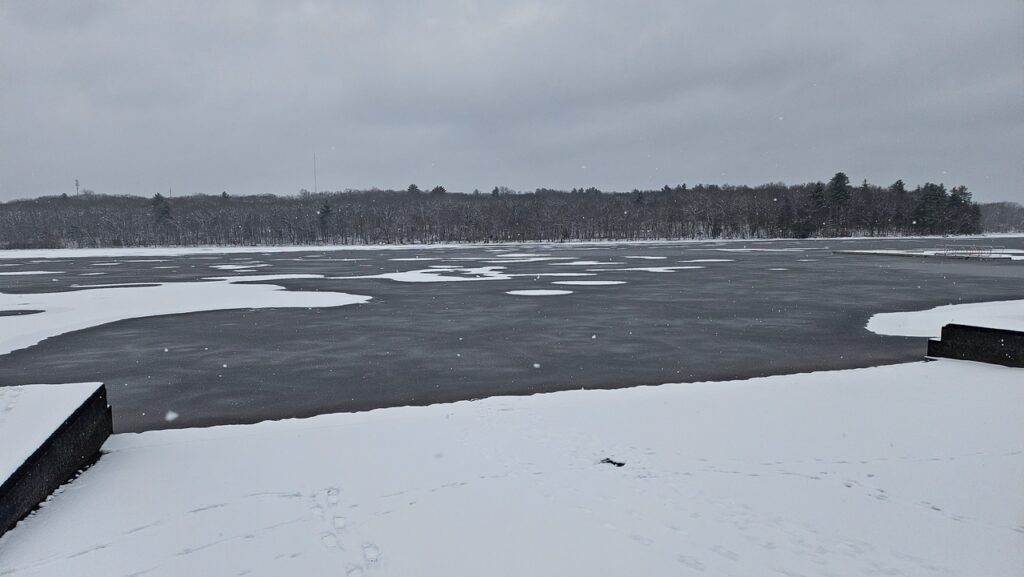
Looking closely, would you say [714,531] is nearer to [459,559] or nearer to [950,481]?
[459,559]

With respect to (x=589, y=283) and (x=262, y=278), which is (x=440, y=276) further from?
(x=262, y=278)

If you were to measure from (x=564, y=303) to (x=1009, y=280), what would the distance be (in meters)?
21.6

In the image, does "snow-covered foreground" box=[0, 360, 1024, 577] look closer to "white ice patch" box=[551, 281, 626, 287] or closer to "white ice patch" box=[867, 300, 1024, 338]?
"white ice patch" box=[867, 300, 1024, 338]

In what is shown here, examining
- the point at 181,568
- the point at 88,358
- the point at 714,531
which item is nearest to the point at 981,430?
the point at 714,531

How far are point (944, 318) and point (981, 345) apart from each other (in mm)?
6363

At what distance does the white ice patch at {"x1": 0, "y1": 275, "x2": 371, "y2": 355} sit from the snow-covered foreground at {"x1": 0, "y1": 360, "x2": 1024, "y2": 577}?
10.3m

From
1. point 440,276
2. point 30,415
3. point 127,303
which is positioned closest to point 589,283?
point 440,276

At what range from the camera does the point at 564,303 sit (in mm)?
19797

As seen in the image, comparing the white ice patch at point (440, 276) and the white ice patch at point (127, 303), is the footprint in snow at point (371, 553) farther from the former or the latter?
the white ice patch at point (440, 276)

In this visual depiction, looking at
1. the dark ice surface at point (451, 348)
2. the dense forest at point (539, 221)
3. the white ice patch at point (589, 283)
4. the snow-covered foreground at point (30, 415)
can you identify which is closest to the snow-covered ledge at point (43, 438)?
the snow-covered foreground at point (30, 415)

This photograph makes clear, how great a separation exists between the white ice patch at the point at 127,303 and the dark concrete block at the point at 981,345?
661 inches

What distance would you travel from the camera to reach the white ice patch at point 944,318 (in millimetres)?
13894

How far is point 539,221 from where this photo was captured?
122625 mm

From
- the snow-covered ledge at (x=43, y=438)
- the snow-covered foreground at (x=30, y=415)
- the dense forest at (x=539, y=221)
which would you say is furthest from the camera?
the dense forest at (x=539, y=221)
